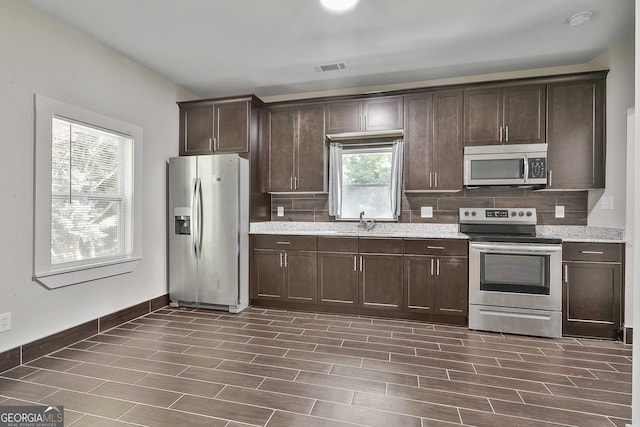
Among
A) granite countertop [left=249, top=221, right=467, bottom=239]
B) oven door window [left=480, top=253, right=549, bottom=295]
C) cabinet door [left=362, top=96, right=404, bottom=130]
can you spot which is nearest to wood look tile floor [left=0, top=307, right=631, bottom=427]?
oven door window [left=480, top=253, right=549, bottom=295]

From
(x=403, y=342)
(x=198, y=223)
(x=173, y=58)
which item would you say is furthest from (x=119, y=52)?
(x=403, y=342)

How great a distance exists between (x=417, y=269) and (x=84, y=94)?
11.5 feet

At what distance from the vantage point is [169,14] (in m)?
2.59

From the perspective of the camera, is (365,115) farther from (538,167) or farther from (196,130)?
(196,130)

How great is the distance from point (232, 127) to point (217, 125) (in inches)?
8.2

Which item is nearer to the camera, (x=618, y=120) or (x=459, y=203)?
(x=618, y=120)

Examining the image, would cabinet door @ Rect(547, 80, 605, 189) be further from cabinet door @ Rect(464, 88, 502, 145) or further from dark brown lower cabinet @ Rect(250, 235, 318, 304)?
dark brown lower cabinet @ Rect(250, 235, 318, 304)

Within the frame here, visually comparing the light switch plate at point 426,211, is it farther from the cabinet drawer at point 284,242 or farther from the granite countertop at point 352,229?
the cabinet drawer at point 284,242

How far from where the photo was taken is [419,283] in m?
3.40

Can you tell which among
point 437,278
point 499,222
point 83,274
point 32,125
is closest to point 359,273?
point 437,278

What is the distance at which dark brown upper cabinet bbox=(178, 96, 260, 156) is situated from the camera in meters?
3.94

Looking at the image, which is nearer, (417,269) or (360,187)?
(417,269)

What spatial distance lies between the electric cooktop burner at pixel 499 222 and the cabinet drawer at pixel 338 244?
126 centimetres

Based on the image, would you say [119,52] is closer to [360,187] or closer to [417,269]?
[360,187]
